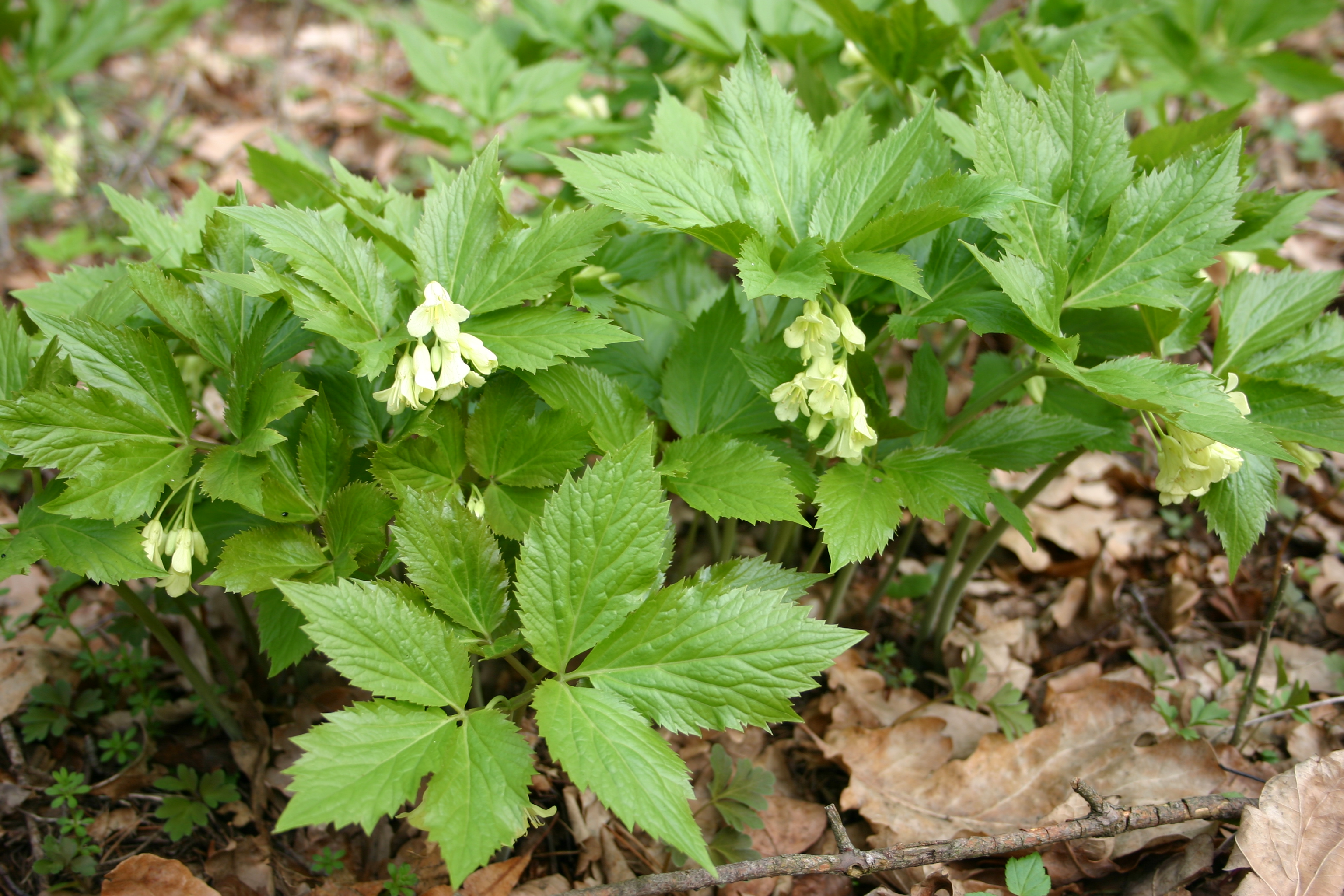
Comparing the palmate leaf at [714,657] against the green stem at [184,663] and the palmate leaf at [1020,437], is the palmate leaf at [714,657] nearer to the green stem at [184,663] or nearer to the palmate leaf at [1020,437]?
the palmate leaf at [1020,437]

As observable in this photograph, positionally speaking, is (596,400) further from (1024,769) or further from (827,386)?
(1024,769)

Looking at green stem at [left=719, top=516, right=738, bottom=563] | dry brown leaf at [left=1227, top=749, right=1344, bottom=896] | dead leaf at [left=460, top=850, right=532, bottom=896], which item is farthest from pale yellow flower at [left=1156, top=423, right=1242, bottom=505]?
dead leaf at [left=460, top=850, right=532, bottom=896]

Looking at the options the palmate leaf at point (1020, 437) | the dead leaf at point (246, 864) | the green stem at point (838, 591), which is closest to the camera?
the palmate leaf at point (1020, 437)

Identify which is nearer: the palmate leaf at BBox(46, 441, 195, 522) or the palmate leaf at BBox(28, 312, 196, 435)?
the palmate leaf at BBox(46, 441, 195, 522)

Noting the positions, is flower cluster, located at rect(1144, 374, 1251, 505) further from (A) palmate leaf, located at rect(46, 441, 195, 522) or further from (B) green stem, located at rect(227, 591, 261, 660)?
(B) green stem, located at rect(227, 591, 261, 660)

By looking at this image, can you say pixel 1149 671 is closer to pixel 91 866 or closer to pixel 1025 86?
pixel 1025 86

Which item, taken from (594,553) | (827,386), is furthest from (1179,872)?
(594,553)

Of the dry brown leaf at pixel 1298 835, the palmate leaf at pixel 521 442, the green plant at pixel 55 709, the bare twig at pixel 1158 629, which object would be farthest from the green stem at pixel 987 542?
the green plant at pixel 55 709
